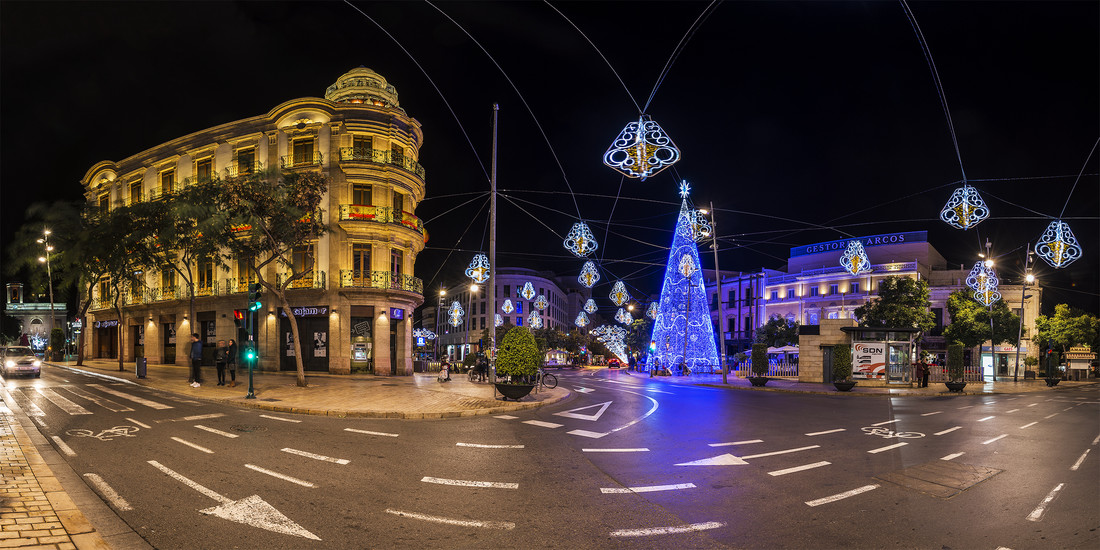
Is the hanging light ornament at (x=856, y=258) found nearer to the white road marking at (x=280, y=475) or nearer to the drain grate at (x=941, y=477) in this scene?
the drain grate at (x=941, y=477)

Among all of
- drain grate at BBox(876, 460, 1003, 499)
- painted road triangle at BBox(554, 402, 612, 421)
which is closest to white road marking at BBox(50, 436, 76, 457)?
painted road triangle at BBox(554, 402, 612, 421)

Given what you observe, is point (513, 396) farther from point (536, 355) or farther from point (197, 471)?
point (197, 471)

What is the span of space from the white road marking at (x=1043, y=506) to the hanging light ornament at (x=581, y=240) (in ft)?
45.5

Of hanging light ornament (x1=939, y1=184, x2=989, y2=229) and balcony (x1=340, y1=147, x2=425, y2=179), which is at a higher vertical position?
balcony (x1=340, y1=147, x2=425, y2=179)

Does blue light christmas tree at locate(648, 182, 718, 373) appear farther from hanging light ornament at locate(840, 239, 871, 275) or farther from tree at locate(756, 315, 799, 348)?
tree at locate(756, 315, 799, 348)

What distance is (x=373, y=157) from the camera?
31406 millimetres

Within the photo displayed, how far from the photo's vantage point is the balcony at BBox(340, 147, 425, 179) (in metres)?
30.8

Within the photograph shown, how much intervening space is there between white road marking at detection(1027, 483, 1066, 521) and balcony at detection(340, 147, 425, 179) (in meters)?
30.4

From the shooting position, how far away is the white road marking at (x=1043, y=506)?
6.39m

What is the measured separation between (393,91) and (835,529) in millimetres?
35361

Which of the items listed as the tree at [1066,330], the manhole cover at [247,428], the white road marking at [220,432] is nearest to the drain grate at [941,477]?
the white road marking at [220,432]

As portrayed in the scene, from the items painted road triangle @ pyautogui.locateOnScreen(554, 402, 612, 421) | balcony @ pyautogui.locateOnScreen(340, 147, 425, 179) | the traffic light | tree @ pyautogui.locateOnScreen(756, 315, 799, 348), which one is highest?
balcony @ pyautogui.locateOnScreen(340, 147, 425, 179)

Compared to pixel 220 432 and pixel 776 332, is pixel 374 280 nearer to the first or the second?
pixel 220 432

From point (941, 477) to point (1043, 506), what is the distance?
4.69 feet
